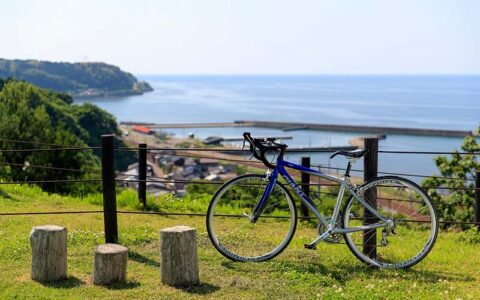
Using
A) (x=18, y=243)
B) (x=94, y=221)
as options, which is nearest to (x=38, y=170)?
(x=94, y=221)

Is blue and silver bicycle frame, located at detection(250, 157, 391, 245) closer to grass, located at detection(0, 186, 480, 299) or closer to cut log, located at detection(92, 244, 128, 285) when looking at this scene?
grass, located at detection(0, 186, 480, 299)

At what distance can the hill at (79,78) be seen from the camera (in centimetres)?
14225

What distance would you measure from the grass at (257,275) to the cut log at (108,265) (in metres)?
0.10

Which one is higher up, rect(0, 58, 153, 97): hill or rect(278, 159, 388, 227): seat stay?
rect(0, 58, 153, 97): hill

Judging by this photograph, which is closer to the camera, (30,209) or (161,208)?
(30,209)

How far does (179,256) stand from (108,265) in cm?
66

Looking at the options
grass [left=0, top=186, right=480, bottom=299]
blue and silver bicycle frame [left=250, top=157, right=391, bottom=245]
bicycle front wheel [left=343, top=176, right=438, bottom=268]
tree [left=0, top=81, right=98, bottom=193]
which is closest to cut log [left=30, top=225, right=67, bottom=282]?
grass [left=0, top=186, right=480, bottom=299]

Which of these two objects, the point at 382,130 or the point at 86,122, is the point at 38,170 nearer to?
the point at 86,122

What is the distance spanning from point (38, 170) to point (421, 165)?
1836 inches

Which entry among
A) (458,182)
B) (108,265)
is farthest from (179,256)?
(458,182)

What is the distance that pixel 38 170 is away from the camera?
23.7m

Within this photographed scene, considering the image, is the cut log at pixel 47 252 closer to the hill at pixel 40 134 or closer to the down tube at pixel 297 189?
the down tube at pixel 297 189

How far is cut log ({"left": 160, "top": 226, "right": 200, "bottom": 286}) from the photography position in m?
4.64

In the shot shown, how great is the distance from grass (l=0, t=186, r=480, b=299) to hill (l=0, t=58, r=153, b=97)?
439ft
